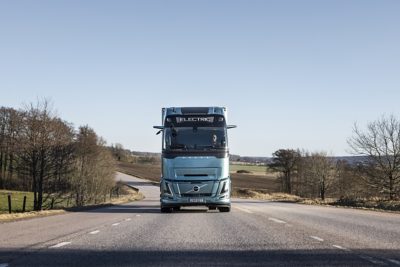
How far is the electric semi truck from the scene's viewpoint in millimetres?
22641

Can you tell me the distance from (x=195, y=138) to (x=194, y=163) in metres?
1.15

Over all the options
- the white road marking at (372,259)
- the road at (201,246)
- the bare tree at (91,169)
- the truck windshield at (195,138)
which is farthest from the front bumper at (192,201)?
the bare tree at (91,169)

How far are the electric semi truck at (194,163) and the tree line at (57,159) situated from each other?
86.3ft

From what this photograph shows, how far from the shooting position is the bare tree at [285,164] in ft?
319

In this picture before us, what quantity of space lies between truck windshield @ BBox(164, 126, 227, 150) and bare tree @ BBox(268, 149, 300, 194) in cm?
7434

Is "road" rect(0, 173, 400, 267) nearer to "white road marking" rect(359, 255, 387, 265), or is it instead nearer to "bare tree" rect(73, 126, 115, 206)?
"white road marking" rect(359, 255, 387, 265)

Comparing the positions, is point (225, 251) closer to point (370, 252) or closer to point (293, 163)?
point (370, 252)

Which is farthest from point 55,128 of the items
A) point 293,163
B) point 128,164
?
point 128,164

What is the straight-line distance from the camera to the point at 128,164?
16250 cm

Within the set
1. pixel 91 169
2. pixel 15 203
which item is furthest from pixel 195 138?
pixel 91 169

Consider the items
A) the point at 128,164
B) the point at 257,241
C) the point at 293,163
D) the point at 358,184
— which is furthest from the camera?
the point at 128,164

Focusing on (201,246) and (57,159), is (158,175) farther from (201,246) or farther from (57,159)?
(201,246)

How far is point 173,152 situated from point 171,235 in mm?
10234

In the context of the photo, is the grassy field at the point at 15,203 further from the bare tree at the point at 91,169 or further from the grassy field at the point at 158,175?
the grassy field at the point at 158,175
